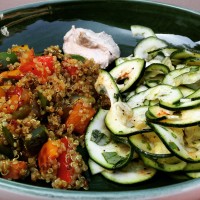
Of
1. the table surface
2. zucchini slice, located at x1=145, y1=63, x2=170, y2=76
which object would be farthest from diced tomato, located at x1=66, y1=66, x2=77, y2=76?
the table surface

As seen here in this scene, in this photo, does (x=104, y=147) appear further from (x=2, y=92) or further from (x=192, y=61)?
(x=192, y=61)

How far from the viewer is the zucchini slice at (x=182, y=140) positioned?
174 centimetres

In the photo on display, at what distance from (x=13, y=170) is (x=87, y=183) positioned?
0.34 meters

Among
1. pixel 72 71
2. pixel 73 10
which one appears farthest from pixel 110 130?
pixel 73 10

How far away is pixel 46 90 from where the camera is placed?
2.10 metres

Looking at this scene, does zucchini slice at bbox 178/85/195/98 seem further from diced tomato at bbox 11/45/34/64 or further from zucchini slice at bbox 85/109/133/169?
diced tomato at bbox 11/45/34/64

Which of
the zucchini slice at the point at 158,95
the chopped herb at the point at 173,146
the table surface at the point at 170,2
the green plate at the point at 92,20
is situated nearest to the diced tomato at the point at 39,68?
the zucchini slice at the point at 158,95

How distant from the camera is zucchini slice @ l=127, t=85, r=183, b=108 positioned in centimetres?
202

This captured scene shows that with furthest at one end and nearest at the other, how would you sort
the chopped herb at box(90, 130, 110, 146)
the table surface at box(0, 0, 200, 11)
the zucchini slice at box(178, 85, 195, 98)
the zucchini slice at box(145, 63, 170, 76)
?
the table surface at box(0, 0, 200, 11) < the zucchini slice at box(145, 63, 170, 76) < the zucchini slice at box(178, 85, 195, 98) < the chopped herb at box(90, 130, 110, 146)

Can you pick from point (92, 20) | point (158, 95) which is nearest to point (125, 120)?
point (158, 95)

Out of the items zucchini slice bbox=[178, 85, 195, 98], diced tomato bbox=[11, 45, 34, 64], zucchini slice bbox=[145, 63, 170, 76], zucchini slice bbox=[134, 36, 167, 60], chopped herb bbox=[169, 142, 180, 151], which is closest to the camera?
chopped herb bbox=[169, 142, 180, 151]

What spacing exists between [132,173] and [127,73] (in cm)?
75

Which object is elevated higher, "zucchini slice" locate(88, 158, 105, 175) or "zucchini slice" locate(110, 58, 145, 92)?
"zucchini slice" locate(110, 58, 145, 92)

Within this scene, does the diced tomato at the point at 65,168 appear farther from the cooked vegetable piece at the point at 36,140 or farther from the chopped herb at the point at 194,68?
the chopped herb at the point at 194,68
